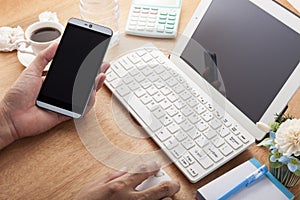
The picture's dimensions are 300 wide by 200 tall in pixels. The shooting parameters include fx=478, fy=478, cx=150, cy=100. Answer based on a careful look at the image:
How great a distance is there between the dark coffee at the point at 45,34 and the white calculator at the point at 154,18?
6.8 inches

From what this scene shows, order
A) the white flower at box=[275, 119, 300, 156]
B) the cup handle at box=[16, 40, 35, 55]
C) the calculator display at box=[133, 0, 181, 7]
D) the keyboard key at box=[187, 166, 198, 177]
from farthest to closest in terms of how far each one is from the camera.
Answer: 1. the calculator display at box=[133, 0, 181, 7]
2. the cup handle at box=[16, 40, 35, 55]
3. the keyboard key at box=[187, 166, 198, 177]
4. the white flower at box=[275, 119, 300, 156]

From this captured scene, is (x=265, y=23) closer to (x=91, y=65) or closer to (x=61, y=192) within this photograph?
(x=91, y=65)

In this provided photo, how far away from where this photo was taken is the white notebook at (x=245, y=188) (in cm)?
88

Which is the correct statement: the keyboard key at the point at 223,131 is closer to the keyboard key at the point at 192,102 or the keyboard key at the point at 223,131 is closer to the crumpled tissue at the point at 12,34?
the keyboard key at the point at 192,102

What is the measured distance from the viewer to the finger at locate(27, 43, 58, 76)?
3.43 ft

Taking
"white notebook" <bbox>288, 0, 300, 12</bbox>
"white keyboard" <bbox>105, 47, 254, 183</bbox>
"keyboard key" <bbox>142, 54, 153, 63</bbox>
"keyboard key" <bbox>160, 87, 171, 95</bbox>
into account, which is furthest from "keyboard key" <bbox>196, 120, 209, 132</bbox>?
"white notebook" <bbox>288, 0, 300, 12</bbox>

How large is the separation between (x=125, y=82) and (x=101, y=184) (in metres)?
0.25

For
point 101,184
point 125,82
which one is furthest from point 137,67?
point 101,184

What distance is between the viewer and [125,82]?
1.06 meters

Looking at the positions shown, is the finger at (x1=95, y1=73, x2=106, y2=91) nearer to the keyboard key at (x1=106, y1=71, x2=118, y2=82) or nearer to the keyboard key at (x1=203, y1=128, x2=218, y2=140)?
the keyboard key at (x1=106, y1=71, x2=118, y2=82)

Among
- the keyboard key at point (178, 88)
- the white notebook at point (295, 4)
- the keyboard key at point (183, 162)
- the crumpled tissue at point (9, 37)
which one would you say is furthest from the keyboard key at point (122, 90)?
the white notebook at point (295, 4)

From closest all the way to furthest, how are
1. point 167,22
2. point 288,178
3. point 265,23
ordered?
point 288,178 < point 265,23 < point 167,22

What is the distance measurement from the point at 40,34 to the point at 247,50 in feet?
1.59

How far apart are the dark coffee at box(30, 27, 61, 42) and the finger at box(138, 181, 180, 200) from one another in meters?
0.45
